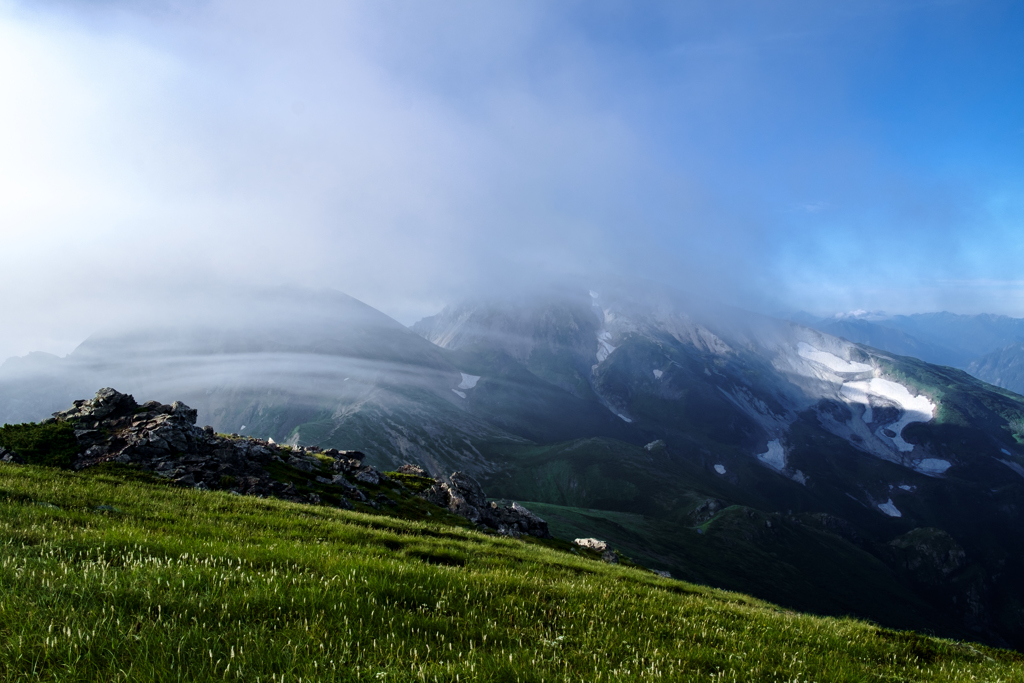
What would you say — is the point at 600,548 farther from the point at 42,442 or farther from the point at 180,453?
the point at 42,442

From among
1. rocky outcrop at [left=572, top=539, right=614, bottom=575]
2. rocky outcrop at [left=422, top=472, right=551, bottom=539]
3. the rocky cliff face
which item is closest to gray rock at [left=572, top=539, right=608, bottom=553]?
rocky outcrop at [left=572, top=539, right=614, bottom=575]

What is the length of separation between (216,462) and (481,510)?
3263cm

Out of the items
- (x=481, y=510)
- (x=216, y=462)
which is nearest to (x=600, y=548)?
(x=481, y=510)

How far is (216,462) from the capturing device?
4453 cm

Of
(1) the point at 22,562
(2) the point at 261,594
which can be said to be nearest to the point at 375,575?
(2) the point at 261,594

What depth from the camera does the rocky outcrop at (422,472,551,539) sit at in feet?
200

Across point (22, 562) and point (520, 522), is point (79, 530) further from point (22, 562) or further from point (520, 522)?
point (520, 522)

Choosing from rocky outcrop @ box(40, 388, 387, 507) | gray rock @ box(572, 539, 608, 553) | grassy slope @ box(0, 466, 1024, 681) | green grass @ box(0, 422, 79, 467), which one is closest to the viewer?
grassy slope @ box(0, 466, 1024, 681)

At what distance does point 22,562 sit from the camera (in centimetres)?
708

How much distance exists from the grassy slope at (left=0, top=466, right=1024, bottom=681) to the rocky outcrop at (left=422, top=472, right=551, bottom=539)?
50.6 meters

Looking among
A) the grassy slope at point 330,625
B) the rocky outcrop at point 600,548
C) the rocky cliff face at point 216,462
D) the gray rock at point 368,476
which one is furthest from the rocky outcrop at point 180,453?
the grassy slope at point 330,625

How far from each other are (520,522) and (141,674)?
6539 centimetres

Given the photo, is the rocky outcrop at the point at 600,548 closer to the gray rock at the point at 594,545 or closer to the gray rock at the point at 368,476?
the gray rock at the point at 594,545

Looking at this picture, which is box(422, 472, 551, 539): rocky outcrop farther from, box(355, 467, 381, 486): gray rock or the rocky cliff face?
box(355, 467, 381, 486): gray rock
